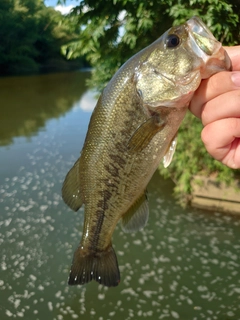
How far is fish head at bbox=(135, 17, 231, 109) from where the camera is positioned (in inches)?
64.7

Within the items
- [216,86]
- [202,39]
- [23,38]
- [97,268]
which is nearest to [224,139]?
[216,86]

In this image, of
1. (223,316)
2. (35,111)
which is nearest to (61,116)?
(35,111)

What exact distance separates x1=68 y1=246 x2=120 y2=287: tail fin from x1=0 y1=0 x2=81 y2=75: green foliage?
36.4 m

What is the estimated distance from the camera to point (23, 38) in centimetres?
4447

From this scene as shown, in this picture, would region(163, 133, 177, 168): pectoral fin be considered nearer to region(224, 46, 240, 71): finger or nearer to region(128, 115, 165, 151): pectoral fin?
region(128, 115, 165, 151): pectoral fin

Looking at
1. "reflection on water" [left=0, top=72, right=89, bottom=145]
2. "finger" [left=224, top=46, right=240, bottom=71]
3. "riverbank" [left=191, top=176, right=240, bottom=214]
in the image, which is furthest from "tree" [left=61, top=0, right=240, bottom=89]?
"reflection on water" [left=0, top=72, right=89, bottom=145]

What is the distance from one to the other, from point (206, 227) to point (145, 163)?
4935 millimetres

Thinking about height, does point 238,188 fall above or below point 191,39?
below

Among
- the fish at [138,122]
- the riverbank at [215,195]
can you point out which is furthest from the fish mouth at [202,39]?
the riverbank at [215,195]

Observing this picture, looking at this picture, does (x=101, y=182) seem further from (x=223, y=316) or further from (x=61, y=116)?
(x=61, y=116)

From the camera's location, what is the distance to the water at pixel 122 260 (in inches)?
187

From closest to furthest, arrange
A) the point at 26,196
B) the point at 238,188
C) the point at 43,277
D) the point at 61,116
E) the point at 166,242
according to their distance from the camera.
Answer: the point at 43,277 → the point at 166,242 → the point at 238,188 → the point at 26,196 → the point at 61,116

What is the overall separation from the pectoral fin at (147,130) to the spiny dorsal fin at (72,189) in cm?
45

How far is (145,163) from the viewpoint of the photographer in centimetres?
191
